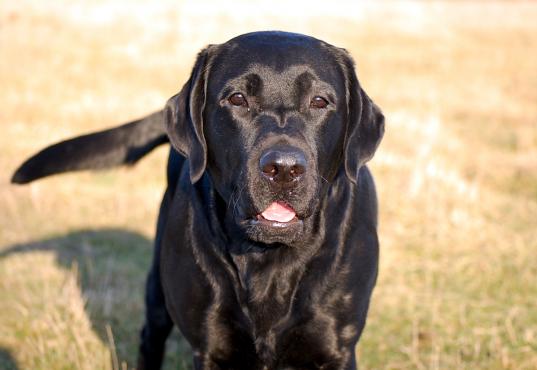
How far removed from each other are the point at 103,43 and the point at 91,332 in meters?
12.9

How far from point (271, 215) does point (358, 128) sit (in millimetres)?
616

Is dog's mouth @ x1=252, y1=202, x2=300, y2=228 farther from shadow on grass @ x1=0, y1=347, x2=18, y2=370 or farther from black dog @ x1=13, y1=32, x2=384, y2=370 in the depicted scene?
shadow on grass @ x1=0, y1=347, x2=18, y2=370

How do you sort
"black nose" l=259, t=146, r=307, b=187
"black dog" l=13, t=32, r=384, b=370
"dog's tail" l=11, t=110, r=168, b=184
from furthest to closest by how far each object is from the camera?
"dog's tail" l=11, t=110, r=168, b=184 < "black dog" l=13, t=32, r=384, b=370 < "black nose" l=259, t=146, r=307, b=187

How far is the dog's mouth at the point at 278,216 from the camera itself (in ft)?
11.2

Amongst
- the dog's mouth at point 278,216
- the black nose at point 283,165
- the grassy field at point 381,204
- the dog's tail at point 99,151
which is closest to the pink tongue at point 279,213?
the dog's mouth at point 278,216

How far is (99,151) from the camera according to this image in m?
4.86

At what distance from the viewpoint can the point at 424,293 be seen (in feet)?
19.8

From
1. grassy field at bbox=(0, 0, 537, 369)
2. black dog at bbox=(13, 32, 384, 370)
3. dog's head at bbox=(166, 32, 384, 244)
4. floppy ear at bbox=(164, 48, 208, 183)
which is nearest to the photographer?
dog's head at bbox=(166, 32, 384, 244)

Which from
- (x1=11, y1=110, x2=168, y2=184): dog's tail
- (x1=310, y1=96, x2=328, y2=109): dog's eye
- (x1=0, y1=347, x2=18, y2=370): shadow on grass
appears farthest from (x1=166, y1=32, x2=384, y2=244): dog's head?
(x1=0, y1=347, x2=18, y2=370): shadow on grass

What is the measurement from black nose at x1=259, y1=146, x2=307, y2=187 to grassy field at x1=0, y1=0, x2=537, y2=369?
6.35 ft

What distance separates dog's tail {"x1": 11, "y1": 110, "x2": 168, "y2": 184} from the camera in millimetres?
4824

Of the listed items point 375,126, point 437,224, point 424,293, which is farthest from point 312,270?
point 437,224

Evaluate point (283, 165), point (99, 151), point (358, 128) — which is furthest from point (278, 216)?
point (99, 151)

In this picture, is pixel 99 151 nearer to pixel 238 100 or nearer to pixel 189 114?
pixel 189 114
